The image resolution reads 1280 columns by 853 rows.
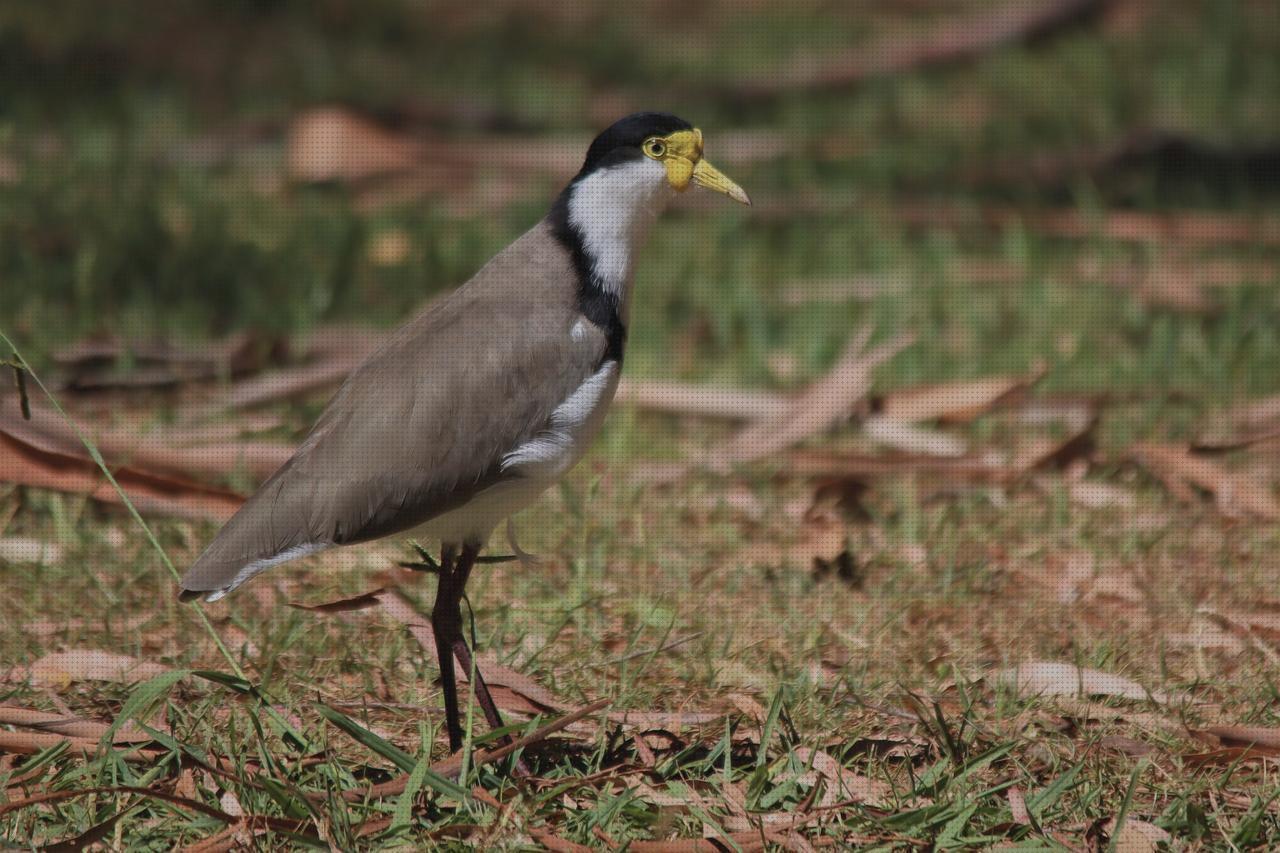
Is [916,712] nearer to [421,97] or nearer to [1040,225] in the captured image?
[1040,225]

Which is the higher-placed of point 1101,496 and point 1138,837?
point 1138,837

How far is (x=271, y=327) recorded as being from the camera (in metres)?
5.38

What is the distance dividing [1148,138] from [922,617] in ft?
14.0

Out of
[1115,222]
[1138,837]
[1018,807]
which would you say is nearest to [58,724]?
[1018,807]

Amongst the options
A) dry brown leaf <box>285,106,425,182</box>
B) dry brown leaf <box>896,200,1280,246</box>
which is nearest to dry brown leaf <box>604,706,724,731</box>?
dry brown leaf <box>896,200,1280,246</box>

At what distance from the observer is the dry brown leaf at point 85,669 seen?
3.29 m

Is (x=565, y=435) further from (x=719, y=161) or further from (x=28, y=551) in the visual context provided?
(x=719, y=161)

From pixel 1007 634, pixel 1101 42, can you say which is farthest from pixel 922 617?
pixel 1101 42

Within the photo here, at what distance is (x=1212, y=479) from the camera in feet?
15.1

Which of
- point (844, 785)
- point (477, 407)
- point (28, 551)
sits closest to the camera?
point (844, 785)

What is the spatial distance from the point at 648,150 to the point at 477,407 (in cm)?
70

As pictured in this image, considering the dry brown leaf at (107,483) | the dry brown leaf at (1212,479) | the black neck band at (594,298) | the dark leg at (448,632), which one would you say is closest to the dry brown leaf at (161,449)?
the dry brown leaf at (107,483)

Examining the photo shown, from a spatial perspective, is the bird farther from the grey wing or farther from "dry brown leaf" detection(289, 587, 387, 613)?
"dry brown leaf" detection(289, 587, 387, 613)

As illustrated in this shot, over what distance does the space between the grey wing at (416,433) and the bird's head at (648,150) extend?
1.21ft
